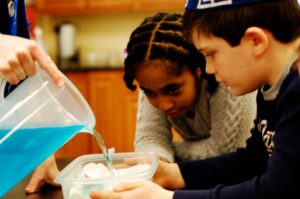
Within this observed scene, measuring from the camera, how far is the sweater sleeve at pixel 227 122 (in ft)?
4.52

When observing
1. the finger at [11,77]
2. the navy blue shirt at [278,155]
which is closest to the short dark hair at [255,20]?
the navy blue shirt at [278,155]

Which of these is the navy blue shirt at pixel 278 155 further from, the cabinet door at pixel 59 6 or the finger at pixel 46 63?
the cabinet door at pixel 59 6

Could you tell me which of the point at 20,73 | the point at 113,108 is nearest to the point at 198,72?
the point at 20,73

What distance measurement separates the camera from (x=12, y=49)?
0.79 meters

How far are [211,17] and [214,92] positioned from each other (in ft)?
1.55

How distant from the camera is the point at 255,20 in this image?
937mm

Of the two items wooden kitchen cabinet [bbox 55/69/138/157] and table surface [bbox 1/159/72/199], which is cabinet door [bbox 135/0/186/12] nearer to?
wooden kitchen cabinet [bbox 55/69/138/157]

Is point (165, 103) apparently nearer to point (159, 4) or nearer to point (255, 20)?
point (255, 20)

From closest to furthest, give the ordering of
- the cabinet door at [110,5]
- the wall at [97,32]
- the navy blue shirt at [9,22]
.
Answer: the navy blue shirt at [9,22]
the cabinet door at [110,5]
the wall at [97,32]

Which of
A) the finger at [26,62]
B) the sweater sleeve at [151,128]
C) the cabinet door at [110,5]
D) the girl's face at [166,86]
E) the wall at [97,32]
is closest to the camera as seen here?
the finger at [26,62]

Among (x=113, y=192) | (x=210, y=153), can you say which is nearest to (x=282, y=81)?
(x=113, y=192)

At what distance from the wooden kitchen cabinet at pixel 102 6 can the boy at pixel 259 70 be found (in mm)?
2592

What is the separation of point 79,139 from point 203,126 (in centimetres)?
230

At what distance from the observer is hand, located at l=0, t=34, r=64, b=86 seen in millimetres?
790
